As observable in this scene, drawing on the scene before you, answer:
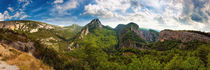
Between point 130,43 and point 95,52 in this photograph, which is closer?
point 95,52

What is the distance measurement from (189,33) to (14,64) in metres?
185

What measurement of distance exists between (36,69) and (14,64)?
315 centimetres

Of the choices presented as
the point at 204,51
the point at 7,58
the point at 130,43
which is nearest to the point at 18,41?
the point at 7,58

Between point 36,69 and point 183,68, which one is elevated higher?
point 36,69

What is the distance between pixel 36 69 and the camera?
18203 mm

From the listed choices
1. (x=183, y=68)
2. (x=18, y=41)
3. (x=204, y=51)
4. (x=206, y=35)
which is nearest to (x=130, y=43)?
(x=206, y=35)

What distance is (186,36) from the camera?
153 metres

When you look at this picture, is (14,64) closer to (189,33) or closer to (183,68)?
(183,68)

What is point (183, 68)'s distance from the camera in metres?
37.7

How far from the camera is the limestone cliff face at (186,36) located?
132087 millimetres

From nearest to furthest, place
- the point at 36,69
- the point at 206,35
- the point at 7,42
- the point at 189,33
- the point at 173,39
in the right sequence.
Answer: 1. the point at 36,69
2. the point at 7,42
3. the point at 206,35
4. the point at 189,33
5. the point at 173,39

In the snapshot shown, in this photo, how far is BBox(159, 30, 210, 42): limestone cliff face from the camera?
13209 cm

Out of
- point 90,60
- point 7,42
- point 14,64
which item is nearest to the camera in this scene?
→ point 14,64

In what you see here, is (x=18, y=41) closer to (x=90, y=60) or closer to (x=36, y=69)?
(x=36, y=69)
